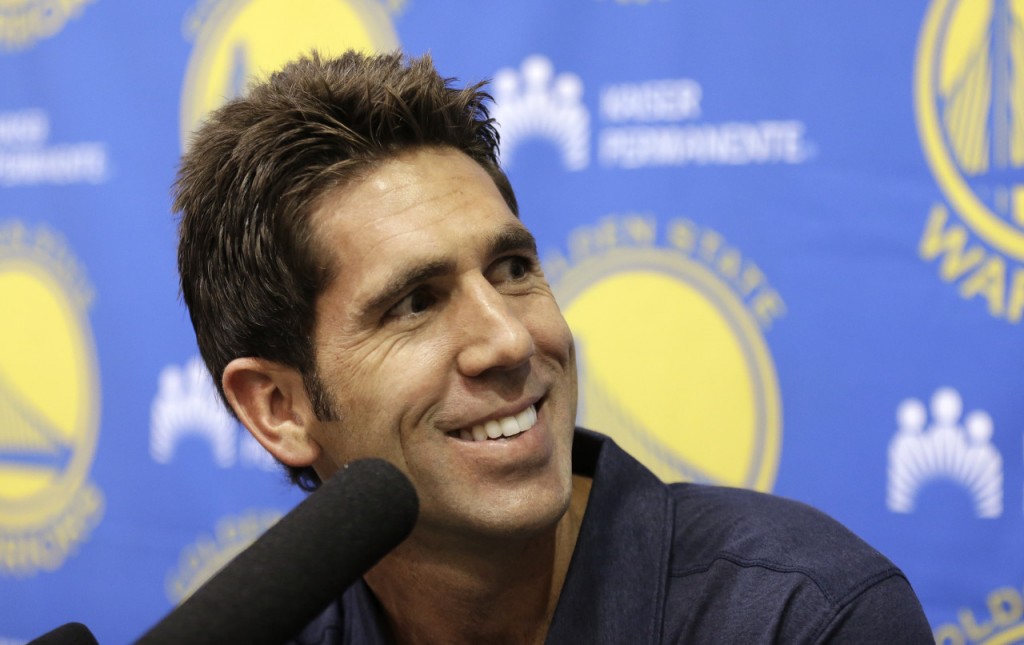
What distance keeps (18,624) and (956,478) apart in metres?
1.89

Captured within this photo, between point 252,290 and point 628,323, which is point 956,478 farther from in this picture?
point 252,290

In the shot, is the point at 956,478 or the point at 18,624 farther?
the point at 18,624

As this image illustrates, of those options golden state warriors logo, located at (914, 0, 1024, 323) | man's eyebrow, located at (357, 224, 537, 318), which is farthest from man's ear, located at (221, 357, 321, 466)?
golden state warriors logo, located at (914, 0, 1024, 323)

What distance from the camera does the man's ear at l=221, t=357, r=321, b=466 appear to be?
1156 millimetres

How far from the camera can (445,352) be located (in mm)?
1032

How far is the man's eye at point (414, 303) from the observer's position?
42.1 inches

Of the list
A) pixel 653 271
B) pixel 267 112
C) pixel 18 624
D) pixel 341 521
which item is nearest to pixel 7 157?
pixel 18 624

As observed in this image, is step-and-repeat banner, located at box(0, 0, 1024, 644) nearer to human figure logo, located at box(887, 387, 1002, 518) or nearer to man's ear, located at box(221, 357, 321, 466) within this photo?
human figure logo, located at box(887, 387, 1002, 518)

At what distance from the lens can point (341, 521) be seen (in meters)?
0.58

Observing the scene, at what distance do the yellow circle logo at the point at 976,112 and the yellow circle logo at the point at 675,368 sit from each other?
0.37 m

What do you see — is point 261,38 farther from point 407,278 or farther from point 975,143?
point 975,143

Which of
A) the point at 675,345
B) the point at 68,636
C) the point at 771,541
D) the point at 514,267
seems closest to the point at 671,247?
the point at 675,345

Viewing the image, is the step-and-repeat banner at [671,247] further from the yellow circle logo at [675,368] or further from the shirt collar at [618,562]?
the shirt collar at [618,562]

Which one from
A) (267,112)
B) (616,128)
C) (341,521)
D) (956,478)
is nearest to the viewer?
(341,521)
